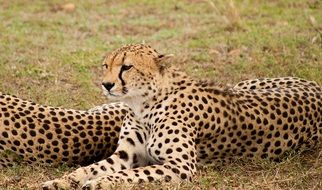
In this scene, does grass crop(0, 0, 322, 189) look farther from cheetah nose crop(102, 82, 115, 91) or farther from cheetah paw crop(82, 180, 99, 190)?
cheetah nose crop(102, 82, 115, 91)

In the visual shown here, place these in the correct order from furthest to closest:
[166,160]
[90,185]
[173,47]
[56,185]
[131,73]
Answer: [173,47] < [131,73] < [166,160] < [56,185] < [90,185]

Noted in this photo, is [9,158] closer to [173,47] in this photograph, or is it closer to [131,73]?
[131,73]

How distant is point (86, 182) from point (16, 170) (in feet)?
2.22

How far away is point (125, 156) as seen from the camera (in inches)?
184

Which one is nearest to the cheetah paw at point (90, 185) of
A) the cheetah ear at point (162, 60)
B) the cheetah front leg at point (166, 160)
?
the cheetah front leg at point (166, 160)

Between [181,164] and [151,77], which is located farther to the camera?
[151,77]

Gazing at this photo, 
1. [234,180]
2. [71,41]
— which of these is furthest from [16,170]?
[71,41]

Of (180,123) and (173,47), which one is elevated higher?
(180,123)

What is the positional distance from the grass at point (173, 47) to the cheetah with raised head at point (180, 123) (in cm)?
12

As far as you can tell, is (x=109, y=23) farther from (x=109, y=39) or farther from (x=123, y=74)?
(x=123, y=74)

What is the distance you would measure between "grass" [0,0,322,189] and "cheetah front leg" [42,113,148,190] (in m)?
0.33

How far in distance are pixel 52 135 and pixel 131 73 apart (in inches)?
27.1

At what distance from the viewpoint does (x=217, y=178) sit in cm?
456

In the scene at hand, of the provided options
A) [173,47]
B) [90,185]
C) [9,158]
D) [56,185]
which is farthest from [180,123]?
[173,47]
